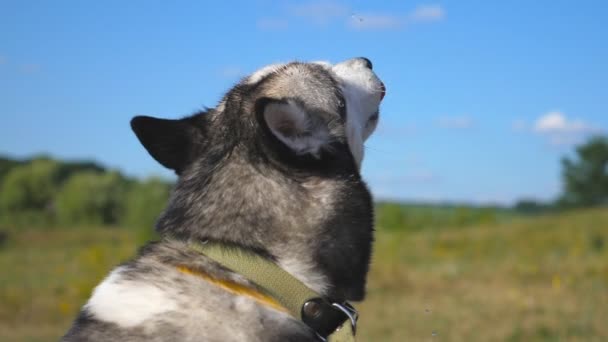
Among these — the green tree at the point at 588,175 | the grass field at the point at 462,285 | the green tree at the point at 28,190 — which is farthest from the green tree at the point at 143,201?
the green tree at the point at 588,175

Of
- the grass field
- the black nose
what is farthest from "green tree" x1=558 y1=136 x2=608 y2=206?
the black nose

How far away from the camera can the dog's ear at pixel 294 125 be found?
8.75ft

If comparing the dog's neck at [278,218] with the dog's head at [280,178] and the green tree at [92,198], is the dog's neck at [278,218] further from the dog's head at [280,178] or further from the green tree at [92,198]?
the green tree at [92,198]

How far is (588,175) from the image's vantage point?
41625mm

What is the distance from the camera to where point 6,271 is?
55.2 feet

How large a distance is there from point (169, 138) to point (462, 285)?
354 inches

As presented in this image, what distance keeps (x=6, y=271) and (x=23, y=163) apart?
9043 mm

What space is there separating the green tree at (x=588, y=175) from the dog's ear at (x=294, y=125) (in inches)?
1599

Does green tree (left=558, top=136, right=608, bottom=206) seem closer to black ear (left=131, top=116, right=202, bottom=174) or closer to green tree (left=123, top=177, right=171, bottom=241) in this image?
→ green tree (left=123, top=177, right=171, bottom=241)

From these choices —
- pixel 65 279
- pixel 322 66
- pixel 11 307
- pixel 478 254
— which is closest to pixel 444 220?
pixel 478 254

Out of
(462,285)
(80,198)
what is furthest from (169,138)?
(80,198)

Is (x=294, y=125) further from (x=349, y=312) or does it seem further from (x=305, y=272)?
(x=349, y=312)

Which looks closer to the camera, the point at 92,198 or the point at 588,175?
the point at 92,198

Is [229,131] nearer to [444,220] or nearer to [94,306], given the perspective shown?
[94,306]
